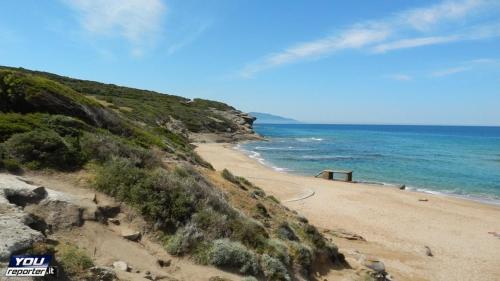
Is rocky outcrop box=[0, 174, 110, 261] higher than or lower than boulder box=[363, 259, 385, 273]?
higher

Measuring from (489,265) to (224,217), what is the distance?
1068cm

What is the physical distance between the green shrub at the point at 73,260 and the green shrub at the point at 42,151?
3.38m

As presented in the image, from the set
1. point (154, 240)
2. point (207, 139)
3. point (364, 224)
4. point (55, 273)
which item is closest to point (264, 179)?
point (364, 224)

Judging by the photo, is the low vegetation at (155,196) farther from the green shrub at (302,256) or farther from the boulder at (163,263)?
the boulder at (163,263)

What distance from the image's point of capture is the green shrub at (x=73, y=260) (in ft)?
19.1

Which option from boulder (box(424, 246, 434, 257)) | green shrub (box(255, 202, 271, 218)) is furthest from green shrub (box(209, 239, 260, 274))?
boulder (box(424, 246, 434, 257))

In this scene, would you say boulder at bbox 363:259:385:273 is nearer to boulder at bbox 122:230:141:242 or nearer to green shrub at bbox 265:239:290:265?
green shrub at bbox 265:239:290:265

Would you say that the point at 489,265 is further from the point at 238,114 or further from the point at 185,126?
the point at 238,114

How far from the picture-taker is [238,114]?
93.1 m

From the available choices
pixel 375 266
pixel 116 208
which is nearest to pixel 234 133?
pixel 375 266

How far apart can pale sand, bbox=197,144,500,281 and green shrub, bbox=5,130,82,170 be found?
9311mm

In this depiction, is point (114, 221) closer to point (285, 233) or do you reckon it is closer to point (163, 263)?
point (163, 263)

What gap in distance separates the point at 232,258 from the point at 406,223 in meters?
13.9

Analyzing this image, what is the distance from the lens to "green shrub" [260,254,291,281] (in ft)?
27.3
